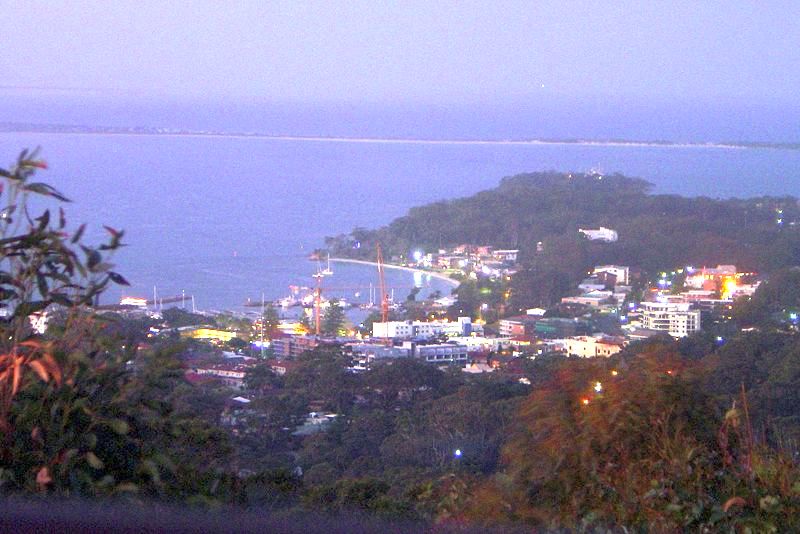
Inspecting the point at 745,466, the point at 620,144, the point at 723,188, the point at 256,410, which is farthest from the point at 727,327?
the point at 620,144

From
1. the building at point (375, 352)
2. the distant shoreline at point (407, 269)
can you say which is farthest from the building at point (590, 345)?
the distant shoreline at point (407, 269)

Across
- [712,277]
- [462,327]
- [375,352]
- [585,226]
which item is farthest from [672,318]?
[585,226]

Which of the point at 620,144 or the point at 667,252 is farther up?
the point at 620,144

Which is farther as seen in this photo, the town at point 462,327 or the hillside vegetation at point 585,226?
the hillside vegetation at point 585,226

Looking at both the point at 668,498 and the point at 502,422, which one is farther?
the point at 502,422

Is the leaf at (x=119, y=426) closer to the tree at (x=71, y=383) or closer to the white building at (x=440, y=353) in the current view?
the tree at (x=71, y=383)

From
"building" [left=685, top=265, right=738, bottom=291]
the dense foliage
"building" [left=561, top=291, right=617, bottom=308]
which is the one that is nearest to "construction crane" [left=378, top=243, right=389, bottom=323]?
"building" [left=561, top=291, right=617, bottom=308]

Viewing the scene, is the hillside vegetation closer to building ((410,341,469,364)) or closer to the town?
the town

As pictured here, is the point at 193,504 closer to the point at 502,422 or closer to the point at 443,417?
the point at 502,422
